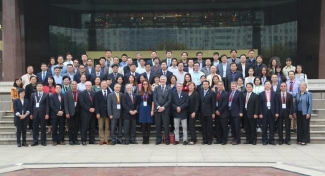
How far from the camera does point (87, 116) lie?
1200 centimetres

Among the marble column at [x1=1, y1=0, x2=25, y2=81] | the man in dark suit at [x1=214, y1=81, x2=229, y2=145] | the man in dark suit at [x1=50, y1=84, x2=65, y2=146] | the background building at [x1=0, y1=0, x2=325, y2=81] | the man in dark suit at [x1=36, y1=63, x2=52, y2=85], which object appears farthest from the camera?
the background building at [x1=0, y1=0, x2=325, y2=81]

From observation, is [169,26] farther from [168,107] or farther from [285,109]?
[285,109]

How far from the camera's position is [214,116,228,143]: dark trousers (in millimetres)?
11781

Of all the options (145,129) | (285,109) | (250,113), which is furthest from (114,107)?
(285,109)

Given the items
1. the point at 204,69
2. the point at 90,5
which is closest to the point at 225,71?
the point at 204,69

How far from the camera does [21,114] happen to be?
467 inches

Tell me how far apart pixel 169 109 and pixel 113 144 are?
2.02 meters

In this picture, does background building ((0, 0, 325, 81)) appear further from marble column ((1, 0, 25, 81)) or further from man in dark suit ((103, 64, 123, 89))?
man in dark suit ((103, 64, 123, 89))

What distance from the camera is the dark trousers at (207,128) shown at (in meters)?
11.8

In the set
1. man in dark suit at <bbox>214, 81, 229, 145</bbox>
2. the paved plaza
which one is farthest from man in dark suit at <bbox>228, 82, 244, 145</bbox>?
the paved plaza

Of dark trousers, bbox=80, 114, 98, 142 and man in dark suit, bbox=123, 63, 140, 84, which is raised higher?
man in dark suit, bbox=123, 63, 140, 84

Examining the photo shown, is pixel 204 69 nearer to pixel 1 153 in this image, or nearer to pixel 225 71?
pixel 225 71

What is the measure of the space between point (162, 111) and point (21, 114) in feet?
14.0

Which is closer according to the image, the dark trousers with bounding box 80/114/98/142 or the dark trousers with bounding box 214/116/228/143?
the dark trousers with bounding box 214/116/228/143
